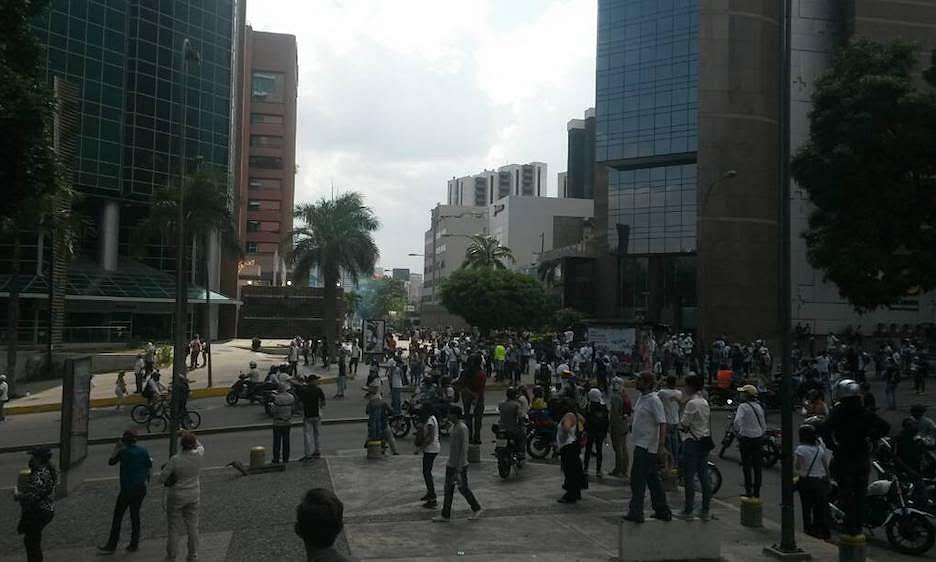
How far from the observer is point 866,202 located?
97.4 ft

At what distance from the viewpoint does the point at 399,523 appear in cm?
1023

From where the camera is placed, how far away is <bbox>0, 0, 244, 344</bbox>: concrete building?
148 feet

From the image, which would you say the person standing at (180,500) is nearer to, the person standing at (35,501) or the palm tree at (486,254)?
the person standing at (35,501)

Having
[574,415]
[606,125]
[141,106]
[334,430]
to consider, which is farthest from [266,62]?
[574,415]

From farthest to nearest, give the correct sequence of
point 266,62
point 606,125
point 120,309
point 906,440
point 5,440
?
point 266,62, point 606,125, point 120,309, point 5,440, point 906,440

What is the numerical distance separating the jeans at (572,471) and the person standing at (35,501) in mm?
7049

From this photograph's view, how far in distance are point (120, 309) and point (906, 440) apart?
48527 millimetres

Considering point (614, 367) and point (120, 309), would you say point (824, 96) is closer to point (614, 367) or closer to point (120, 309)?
point (614, 367)

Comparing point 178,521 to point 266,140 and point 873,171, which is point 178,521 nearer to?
point 873,171

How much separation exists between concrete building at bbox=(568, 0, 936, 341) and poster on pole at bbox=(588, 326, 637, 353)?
20271mm

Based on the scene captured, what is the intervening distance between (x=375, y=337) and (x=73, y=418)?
2306 centimetres

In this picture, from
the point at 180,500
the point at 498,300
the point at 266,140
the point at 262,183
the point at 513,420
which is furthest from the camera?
the point at 266,140

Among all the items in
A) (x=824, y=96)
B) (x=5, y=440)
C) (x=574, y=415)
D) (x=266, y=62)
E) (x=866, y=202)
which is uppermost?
(x=266, y=62)

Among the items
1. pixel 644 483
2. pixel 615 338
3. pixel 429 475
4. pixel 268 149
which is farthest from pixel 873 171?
pixel 268 149
